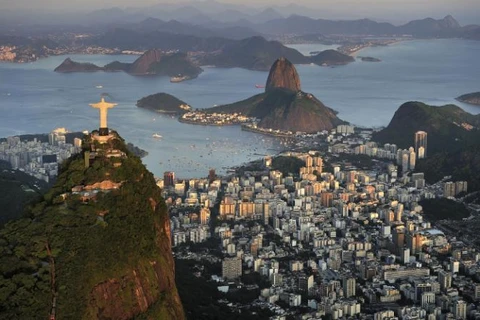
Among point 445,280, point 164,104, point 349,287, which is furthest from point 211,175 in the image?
point 164,104

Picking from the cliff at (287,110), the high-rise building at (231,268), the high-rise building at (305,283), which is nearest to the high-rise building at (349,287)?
the high-rise building at (305,283)

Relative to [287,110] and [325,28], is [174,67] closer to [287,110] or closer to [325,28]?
[287,110]

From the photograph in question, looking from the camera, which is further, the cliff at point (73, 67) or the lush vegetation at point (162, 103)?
the cliff at point (73, 67)

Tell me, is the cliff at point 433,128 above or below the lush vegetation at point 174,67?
below

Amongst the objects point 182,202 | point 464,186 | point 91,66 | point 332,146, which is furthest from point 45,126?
point 91,66

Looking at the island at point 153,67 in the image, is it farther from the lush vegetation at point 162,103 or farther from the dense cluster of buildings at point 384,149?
the dense cluster of buildings at point 384,149
